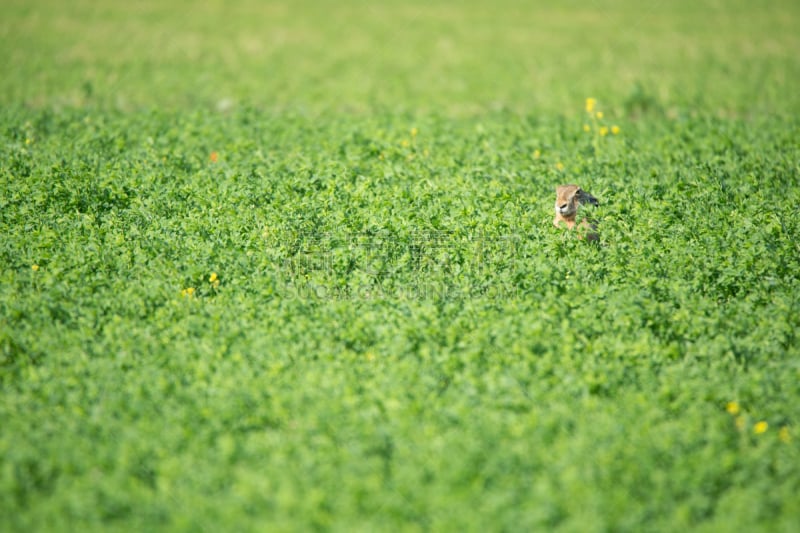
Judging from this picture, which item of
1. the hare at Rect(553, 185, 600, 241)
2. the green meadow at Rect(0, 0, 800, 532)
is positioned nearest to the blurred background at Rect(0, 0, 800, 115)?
the green meadow at Rect(0, 0, 800, 532)

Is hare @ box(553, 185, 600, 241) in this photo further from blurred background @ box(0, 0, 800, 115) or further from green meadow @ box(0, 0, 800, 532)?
blurred background @ box(0, 0, 800, 115)

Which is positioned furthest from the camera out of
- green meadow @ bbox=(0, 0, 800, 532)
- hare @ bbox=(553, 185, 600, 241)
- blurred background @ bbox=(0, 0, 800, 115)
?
blurred background @ bbox=(0, 0, 800, 115)

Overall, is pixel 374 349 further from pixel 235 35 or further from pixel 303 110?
pixel 235 35

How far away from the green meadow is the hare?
0.55 ft

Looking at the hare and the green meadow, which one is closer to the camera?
the green meadow

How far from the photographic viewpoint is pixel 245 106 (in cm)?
1106

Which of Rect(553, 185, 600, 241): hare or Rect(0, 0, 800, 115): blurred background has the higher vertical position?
Rect(0, 0, 800, 115): blurred background

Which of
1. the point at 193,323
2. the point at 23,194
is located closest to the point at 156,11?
the point at 23,194

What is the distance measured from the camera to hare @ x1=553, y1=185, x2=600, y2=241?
717cm

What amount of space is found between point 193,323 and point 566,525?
3421mm

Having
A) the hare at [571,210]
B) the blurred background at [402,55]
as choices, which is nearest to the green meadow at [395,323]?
the hare at [571,210]

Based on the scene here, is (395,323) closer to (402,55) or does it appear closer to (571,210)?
(571,210)

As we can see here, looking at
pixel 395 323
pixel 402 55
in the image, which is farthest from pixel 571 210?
pixel 402 55

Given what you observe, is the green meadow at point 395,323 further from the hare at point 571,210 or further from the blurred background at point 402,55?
the blurred background at point 402,55
